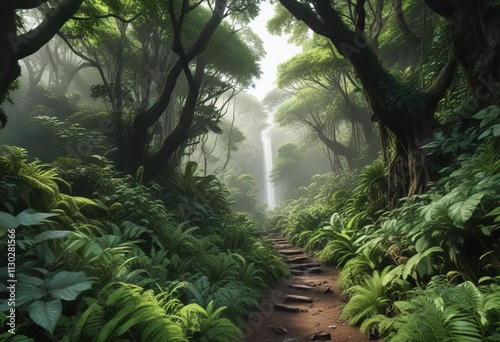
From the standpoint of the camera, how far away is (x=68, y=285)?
2621mm

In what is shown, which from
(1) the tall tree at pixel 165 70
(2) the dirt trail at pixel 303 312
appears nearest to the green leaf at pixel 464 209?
(2) the dirt trail at pixel 303 312

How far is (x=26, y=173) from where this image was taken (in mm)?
4430

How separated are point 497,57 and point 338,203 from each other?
6.01 m

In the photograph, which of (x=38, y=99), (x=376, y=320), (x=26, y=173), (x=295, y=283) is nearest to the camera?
(x=376, y=320)

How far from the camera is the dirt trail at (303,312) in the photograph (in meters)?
3.99

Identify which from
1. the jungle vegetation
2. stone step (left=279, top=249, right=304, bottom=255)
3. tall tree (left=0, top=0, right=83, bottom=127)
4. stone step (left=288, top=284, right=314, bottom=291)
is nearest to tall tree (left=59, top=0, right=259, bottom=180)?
the jungle vegetation

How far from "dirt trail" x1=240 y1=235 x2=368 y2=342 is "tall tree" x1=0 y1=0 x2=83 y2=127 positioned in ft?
17.3

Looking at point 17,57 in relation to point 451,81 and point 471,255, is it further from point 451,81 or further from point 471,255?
point 451,81

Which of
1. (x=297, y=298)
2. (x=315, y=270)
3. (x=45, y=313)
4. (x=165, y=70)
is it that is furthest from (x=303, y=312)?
(x=165, y=70)

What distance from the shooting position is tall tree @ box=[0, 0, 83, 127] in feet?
14.0

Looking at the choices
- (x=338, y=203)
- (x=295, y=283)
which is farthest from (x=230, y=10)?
(x=295, y=283)

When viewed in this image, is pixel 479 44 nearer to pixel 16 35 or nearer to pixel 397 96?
pixel 397 96

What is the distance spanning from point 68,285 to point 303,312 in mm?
3689

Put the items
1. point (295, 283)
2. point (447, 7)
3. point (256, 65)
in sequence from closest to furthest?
point (447, 7)
point (295, 283)
point (256, 65)
